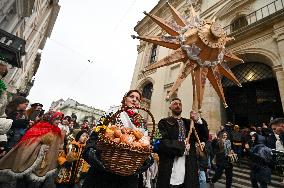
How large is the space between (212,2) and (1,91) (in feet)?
44.3

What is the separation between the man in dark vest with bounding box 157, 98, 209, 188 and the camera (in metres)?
2.74

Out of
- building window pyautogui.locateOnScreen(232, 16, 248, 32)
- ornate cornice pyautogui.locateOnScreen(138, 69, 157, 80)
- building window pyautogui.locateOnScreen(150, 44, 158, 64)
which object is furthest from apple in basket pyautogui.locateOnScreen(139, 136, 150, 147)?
building window pyautogui.locateOnScreen(150, 44, 158, 64)

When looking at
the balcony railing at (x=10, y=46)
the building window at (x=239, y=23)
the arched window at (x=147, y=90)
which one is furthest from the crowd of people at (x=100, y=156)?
the arched window at (x=147, y=90)

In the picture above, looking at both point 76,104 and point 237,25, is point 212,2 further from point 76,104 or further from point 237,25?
point 76,104

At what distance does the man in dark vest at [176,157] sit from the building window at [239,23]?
1012cm

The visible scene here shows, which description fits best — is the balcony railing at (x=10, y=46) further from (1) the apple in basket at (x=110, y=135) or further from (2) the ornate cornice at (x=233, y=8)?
(2) the ornate cornice at (x=233, y=8)

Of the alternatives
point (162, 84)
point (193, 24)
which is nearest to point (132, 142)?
point (193, 24)

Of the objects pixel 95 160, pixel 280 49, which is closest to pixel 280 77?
pixel 280 49

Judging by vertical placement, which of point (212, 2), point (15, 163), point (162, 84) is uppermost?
point (212, 2)

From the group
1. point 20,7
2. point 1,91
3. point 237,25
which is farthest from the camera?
point 237,25

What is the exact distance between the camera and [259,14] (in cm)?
1008

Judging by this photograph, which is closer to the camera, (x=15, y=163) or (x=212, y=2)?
(x=15, y=163)

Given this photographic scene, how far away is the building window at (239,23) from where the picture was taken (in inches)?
432

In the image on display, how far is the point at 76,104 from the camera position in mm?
64375
